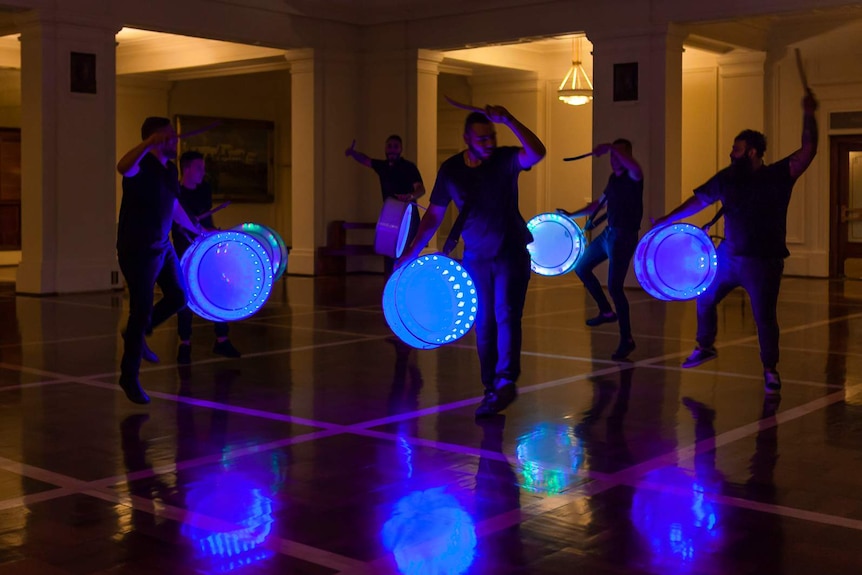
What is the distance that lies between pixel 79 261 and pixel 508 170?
1232 centimetres

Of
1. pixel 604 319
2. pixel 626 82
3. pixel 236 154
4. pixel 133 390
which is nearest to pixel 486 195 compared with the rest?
pixel 133 390

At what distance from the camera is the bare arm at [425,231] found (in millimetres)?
7086

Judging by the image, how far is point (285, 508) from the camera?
207 inches

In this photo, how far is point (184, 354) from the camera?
1002 centimetres

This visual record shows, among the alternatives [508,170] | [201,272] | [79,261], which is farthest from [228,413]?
[79,261]

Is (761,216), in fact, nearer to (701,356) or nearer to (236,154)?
(701,356)

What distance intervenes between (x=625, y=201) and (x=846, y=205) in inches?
496

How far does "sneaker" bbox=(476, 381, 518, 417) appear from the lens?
7457mm

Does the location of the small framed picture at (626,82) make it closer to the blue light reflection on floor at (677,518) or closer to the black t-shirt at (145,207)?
the black t-shirt at (145,207)

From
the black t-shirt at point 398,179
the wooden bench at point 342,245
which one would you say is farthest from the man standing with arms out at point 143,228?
the wooden bench at point 342,245

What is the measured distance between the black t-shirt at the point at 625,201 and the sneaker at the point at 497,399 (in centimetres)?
348

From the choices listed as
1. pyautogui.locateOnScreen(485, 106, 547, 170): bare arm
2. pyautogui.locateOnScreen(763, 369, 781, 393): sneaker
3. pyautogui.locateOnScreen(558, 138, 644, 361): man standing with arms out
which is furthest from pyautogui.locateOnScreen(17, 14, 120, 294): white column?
pyautogui.locateOnScreen(763, 369, 781, 393): sneaker

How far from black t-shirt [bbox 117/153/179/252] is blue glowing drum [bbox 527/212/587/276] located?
13.5 ft

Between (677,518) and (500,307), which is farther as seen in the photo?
(500,307)
